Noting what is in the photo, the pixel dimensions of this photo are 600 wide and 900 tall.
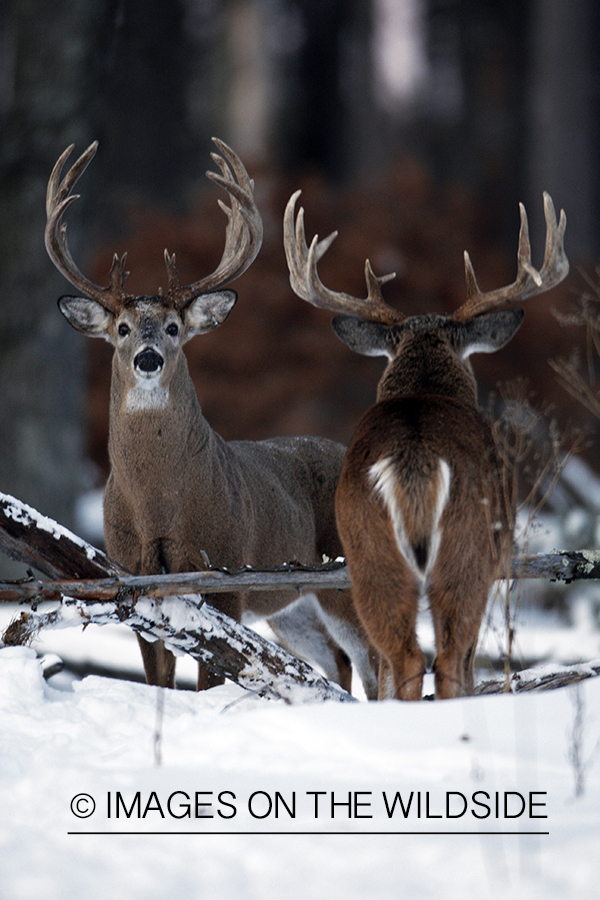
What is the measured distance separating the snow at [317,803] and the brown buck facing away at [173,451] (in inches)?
53.5

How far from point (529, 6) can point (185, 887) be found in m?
25.6

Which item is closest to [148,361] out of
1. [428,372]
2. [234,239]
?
[234,239]

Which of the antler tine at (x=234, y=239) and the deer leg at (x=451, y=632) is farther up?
the antler tine at (x=234, y=239)

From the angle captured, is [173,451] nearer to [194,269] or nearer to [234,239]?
[234,239]

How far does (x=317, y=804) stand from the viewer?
2645mm

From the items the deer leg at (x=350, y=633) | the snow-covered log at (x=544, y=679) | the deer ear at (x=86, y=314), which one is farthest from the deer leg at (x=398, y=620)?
the deer leg at (x=350, y=633)

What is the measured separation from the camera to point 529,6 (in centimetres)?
2464

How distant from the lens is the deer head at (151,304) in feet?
15.8

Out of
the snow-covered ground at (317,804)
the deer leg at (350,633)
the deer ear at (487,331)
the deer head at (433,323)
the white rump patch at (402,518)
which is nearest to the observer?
the snow-covered ground at (317,804)

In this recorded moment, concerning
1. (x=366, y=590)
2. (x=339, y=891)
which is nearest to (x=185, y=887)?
(x=339, y=891)

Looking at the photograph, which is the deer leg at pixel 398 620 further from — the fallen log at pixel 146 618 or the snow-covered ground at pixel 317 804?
the fallen log at pixel 146 618

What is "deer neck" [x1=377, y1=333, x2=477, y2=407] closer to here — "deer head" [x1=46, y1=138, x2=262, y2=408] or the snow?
"deer head" [x1=46, y1=138, x2=262, y2=408]

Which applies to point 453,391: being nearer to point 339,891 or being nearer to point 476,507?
point 476,507

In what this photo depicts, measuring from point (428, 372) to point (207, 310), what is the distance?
1.32m
